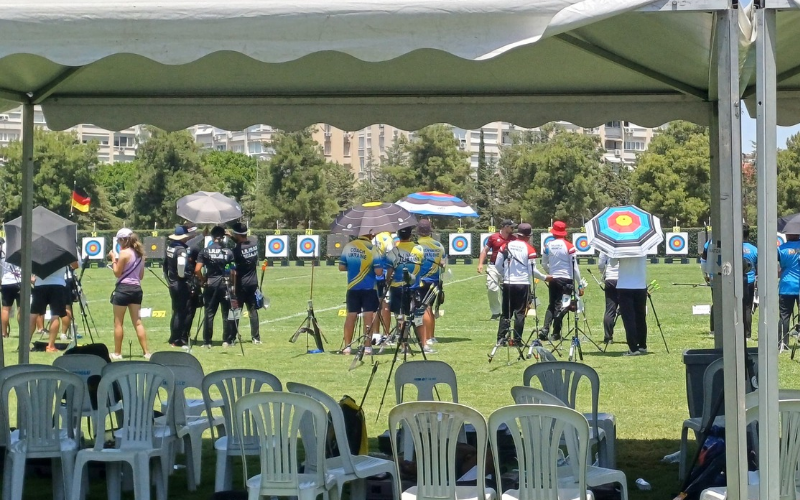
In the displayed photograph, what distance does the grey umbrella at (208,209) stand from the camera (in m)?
19.0

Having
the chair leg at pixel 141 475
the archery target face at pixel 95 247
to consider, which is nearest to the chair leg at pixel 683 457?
the chair leg at pixel 141 475

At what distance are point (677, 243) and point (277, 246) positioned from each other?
51.4 feet

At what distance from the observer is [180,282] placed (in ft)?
47.8

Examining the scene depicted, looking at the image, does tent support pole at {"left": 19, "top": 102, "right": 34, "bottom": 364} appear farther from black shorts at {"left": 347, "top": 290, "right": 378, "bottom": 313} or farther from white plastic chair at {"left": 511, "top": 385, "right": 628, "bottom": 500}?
black shorts at {"left": 347, "top": 290, "right": 378, "bottom": 313}

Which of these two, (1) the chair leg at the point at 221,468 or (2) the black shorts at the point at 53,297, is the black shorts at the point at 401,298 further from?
(1) the chair leg at the point at 221,468

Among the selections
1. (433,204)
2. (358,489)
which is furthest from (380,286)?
(433,204)

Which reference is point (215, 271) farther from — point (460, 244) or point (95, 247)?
point (460, 244)

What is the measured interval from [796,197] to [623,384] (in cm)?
4877

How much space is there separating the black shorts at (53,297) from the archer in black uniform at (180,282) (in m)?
1.46

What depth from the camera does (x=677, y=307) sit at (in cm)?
2111

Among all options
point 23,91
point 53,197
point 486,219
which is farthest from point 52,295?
point 486,219

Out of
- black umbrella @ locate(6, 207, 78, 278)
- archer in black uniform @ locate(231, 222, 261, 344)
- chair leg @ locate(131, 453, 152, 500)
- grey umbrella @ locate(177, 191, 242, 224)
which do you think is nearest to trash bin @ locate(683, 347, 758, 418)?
chair leg @ locate(131, 453, 152, 500)

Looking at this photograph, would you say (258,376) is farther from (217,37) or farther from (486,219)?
(486,219)

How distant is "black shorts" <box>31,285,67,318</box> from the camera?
539 inches
